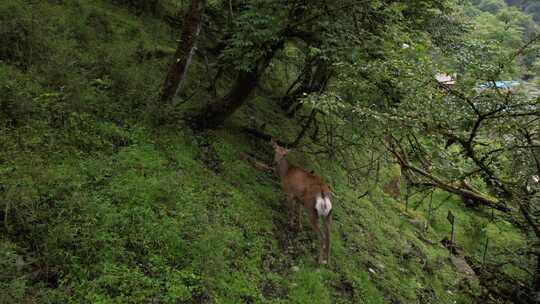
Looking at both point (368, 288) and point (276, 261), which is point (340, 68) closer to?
point (276, 261)

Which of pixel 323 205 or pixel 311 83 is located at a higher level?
pixel 311 83

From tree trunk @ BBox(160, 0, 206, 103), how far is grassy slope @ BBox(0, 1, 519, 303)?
446 millimetres

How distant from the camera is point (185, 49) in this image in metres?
8.39

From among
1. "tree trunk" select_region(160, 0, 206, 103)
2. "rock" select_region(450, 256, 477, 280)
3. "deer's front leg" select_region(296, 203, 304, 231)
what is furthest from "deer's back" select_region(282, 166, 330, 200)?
"rock" select_region(450, 256, 477, 280)

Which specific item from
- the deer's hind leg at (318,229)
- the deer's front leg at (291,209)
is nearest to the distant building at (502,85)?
the deer's hind leg at (318,229)

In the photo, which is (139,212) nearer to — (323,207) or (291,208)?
(323,207)

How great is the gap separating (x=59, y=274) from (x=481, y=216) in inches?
766

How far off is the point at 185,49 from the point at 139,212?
3894 millimetres

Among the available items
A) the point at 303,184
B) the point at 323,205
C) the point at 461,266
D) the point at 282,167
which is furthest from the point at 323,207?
the point at 461,266

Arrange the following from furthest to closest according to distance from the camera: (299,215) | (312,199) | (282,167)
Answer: (282,167), (299,215), (312,199)

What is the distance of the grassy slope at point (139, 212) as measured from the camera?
16.0 ft

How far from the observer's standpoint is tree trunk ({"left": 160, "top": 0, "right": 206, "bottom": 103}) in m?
8.24

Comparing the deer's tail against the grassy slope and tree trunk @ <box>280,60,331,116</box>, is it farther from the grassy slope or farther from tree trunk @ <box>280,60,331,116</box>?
tree trunk @ <box>280,60,331,116</box>

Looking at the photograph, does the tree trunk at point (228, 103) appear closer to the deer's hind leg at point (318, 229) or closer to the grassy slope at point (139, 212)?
the grassy slope at point (139, 212)
